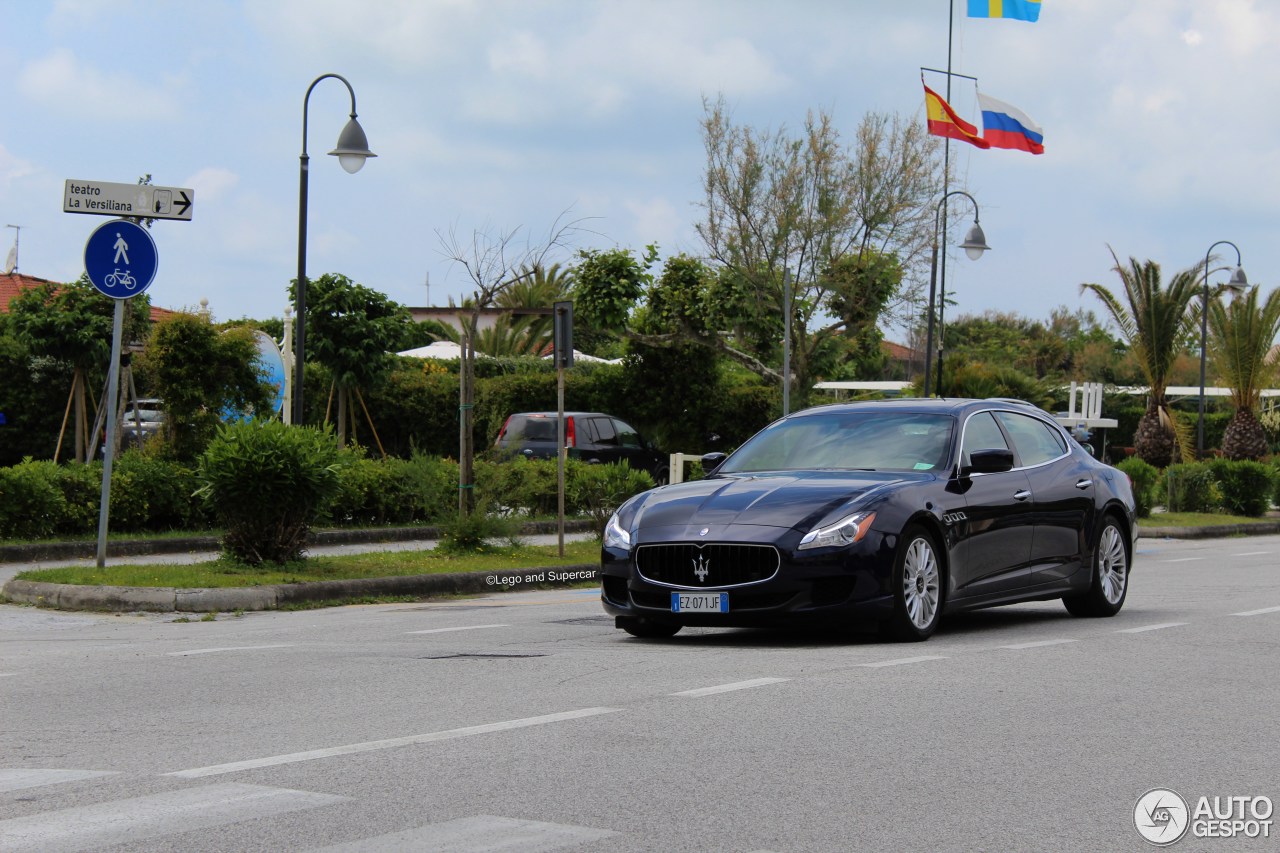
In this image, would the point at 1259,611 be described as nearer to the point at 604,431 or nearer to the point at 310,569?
the point at 310,569

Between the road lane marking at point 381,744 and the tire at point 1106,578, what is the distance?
572cm

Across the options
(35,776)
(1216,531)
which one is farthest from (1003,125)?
(35,776)

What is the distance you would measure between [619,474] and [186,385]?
245 inches

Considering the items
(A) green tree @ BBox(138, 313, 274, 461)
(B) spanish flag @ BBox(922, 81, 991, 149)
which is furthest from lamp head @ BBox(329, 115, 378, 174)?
(B) spanish flag @ BBox(922, 81, 991, 149)

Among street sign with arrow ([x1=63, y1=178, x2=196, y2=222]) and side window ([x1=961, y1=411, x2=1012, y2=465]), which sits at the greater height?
street sign with arrow ([x1=63, y1=178, x2=196, y2=222])

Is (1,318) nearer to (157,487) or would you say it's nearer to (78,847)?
(157,487)

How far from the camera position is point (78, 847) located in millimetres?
4633

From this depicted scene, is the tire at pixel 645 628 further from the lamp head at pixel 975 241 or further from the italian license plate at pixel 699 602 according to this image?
the lamp head at pixel 975 241

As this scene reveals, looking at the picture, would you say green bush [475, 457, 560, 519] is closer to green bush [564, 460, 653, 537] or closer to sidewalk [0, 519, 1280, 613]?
green bush [564, 460, 653, 537]

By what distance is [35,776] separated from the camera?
5.68 metres

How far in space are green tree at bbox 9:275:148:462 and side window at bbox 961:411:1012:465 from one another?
1755 centimetres

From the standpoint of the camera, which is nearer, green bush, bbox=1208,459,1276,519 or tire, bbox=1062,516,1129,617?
tire, bbox=1062,516,1129,617

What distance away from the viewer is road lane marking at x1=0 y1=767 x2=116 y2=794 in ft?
18.1

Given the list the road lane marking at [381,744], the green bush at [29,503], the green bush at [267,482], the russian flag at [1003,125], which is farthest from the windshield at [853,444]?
the russian flag at [1003,125]
